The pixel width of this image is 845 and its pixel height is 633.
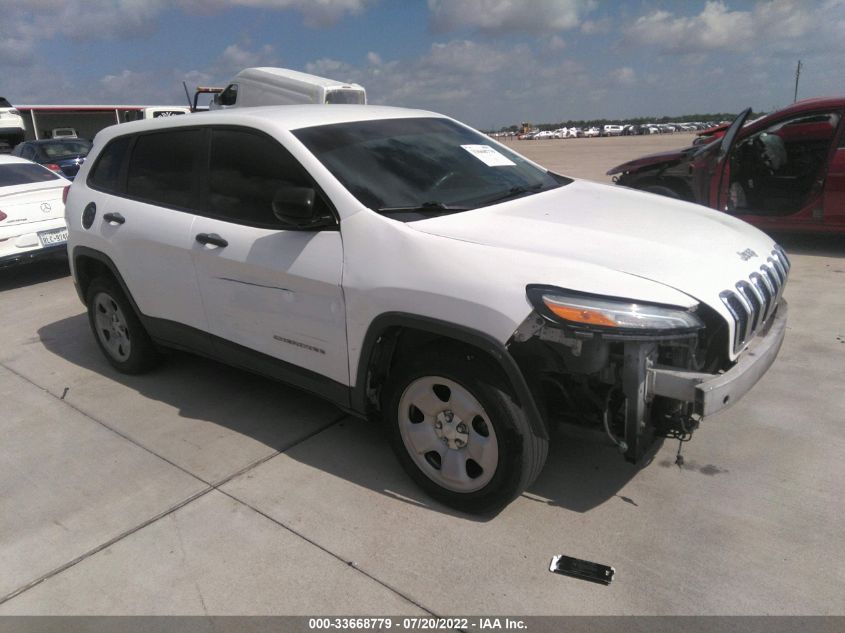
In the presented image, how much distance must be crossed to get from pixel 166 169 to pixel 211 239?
81 centimetres

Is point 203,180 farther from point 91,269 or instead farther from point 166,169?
point 91,269

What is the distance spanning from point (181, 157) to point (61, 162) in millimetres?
11695

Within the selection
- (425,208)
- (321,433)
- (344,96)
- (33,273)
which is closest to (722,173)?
(425,208)

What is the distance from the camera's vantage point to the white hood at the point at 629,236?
2662 millimetres

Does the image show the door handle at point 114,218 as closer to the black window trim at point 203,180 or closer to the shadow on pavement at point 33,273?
the black window trim at point 203,180

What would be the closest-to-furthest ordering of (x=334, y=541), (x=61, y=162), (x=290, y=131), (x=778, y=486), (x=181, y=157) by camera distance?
(x=334, y=541) → (x=778, y=486) → (x=290, y=131) → (x=181, y=157) → (x=61, y=162)

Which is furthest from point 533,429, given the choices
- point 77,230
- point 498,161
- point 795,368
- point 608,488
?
point 77,230

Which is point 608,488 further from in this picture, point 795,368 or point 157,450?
point 157,450

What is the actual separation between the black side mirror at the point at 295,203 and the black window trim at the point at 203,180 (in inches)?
4.7

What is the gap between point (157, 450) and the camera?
3760 millimetres

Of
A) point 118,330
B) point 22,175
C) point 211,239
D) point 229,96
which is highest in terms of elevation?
point 229,96

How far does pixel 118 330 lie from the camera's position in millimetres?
4750

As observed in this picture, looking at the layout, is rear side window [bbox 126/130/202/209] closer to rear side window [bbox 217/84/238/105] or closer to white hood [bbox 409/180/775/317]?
white hood [bbox 409/180/775/317]

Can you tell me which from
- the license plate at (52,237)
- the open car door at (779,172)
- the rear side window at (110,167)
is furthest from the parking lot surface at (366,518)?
the license plate at (52,237)
